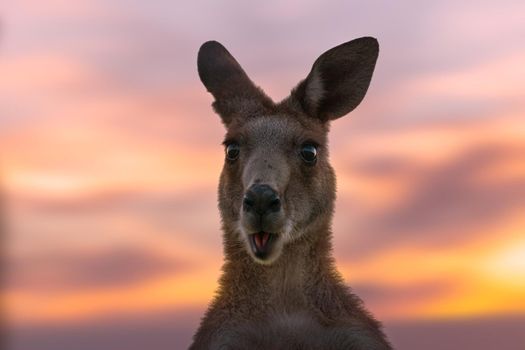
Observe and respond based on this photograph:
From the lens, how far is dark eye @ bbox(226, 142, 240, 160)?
37.4 ft

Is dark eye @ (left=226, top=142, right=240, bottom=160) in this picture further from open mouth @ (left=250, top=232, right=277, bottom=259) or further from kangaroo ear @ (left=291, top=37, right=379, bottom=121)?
open mouth @ (left=250, top=232, right=277, bottom=259)

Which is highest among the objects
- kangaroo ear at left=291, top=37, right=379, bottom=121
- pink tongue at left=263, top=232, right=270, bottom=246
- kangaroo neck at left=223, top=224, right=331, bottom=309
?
kangaroo ear at left=291, top=37, right=379, bottom=121

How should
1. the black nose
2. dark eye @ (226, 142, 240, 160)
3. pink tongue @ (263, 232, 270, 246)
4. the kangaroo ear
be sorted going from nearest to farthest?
the black nose < pink tongue @ (263, 232, 270, 246) < dark eye @ (226, 142, 240, 160) < the kangaroo ear

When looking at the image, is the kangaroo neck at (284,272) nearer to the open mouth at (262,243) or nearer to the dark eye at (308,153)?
the open mouth at (262,243)

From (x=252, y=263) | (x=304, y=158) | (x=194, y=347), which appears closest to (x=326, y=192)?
(x=304, y=158)

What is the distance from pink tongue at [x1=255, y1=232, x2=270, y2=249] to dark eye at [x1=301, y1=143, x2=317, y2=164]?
118cm

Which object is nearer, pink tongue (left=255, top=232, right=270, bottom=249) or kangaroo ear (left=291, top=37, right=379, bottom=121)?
pink tongue (left=255, top=232, right=270, bottom=249)

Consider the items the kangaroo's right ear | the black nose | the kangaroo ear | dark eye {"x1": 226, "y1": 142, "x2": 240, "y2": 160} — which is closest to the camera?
the black nose

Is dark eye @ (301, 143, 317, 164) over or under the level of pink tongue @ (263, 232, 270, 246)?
over

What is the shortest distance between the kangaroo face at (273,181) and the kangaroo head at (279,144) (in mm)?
10

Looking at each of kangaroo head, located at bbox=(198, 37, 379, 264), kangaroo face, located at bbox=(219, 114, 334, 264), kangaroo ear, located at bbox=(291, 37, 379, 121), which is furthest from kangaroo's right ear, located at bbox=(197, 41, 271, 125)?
kangaroo ear, located at bbox=(291, 37, 379, 121)

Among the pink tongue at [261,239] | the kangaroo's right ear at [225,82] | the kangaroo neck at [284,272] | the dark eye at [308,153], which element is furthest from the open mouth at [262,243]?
the kangaroo's right ear at [225,82]

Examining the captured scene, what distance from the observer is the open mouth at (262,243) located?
34.4 ft

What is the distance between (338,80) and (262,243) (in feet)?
8.21
